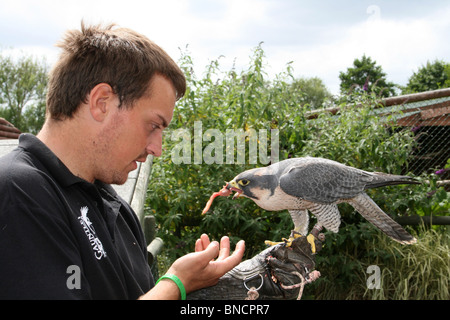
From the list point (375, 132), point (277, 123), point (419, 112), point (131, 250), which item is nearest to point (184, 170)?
point (277, 123)

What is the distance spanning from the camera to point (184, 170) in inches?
172

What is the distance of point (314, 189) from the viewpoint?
1916 mm

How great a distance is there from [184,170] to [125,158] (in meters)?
2.95

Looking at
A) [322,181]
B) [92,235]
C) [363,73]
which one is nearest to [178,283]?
[92,235]

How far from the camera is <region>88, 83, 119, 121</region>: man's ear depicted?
135 centimetres

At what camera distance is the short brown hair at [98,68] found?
1.36 meters

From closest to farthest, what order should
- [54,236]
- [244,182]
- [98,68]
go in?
[54,236] < [98,68] < [244,182]

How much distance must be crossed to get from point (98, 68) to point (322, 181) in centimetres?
114

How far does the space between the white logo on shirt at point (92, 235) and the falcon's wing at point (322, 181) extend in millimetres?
921

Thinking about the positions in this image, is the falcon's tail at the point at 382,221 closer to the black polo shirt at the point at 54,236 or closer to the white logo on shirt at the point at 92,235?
the black polo shirt at the point at 54,236

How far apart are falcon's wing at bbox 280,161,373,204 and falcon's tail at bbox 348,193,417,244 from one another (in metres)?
0.08

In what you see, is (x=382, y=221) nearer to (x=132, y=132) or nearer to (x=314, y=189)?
(x=314, y=189)

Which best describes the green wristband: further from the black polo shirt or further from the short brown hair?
the short brown hair

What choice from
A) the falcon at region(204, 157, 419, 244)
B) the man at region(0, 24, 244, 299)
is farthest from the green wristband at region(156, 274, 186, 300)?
the falcon at region(204, 157, 419, 244)
